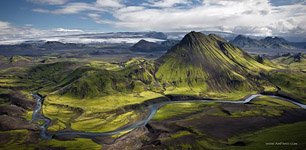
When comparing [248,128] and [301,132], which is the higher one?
[301,132]

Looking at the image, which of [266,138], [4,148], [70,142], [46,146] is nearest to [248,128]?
[266,138]

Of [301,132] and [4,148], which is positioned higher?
[301,132]

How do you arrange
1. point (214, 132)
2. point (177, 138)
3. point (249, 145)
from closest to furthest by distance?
point (249, 145) → point (177, 138) → point (214, 132)

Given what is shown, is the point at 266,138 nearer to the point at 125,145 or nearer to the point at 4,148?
the point at 125,145

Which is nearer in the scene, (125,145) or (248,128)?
(125,145)

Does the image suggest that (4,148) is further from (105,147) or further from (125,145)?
(125,145)

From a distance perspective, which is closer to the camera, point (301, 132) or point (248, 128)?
point (301, 132)

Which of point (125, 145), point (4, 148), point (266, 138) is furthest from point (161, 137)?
point (4, 148)

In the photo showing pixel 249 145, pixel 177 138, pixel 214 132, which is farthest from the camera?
pixel 214 132
